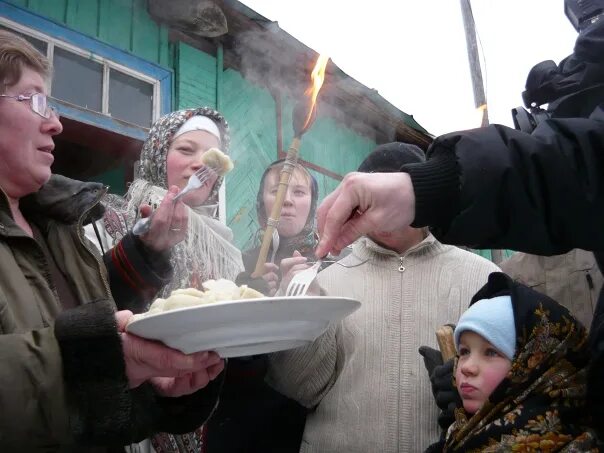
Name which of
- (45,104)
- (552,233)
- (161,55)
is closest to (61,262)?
(45,104)

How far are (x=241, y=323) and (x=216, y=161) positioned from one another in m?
1.19

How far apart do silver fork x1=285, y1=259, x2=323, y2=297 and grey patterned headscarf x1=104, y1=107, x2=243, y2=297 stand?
0.92 m

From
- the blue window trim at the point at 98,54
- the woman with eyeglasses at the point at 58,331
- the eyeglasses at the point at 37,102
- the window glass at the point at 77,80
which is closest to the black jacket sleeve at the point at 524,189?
the woman with eyeglasses at the point at 58,331

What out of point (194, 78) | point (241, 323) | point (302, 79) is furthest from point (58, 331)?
point (302, 79)

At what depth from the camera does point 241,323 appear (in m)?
1.22

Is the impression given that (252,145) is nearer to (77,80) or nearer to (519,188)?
(77,80)

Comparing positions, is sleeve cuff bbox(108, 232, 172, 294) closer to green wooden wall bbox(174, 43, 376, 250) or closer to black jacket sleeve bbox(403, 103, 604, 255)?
black jacket sleeve bbox(403, 103, 604, 255)

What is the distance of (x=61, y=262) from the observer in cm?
177

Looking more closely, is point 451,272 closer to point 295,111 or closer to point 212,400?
point 295,111

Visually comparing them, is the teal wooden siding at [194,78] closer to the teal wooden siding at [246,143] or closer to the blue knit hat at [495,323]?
the teal wooden siding at [246,143]

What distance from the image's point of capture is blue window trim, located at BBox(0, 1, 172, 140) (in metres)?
3.80

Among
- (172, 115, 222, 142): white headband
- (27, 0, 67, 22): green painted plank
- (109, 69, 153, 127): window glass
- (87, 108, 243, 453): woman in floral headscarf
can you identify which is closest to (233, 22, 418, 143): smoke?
(109, 69, 153, 127): window glass

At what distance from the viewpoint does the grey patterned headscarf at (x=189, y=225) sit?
97.2 inches

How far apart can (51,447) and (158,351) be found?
1.06 feet
